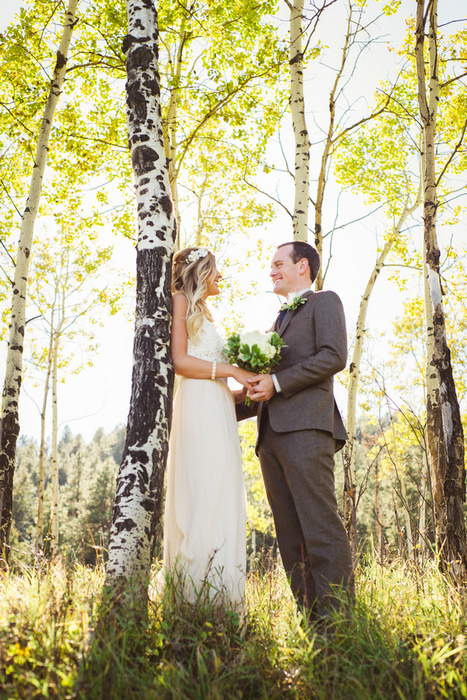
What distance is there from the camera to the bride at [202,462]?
298 centimetres

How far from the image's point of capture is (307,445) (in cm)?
310

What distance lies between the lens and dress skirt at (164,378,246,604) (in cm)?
296

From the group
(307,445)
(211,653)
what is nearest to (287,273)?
(307,445)

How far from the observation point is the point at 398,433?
1892 cm

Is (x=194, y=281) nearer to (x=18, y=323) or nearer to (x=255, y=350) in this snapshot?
(x=255, y=350)

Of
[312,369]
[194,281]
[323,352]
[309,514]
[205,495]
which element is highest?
[194,281]

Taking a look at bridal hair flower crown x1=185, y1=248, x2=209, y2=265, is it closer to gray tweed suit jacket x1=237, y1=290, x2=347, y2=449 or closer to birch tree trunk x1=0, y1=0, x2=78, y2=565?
gray tweed suit jacket x1=237, y1=290, x2=347, y2=449

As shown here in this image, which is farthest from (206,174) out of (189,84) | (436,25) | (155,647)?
(155,647)

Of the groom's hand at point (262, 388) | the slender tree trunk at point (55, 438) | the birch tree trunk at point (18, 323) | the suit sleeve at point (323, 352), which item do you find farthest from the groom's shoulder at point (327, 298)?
the slender tree trunk at point (55, 438)

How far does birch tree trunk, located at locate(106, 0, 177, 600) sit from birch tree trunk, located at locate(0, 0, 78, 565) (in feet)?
9.14

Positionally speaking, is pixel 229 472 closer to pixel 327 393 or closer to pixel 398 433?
pixel 327 393

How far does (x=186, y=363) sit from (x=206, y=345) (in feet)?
0.88

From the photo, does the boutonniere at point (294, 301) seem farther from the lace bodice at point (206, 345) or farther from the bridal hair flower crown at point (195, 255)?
the bridal hair flower crown at point (195, 255)

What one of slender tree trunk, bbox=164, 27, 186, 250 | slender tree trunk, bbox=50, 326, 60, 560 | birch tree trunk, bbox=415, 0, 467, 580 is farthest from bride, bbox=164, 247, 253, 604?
slender tree trunk, bbox=50, 326, 60, 560
